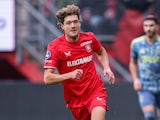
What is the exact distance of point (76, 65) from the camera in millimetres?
8805

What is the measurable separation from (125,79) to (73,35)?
5.81 m

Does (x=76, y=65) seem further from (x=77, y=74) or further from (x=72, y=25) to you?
(x=77, y=74)

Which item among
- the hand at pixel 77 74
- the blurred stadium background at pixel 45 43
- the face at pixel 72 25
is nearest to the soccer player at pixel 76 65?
the face at pixel 72 25

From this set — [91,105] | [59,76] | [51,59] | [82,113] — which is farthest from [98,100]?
[51,59]

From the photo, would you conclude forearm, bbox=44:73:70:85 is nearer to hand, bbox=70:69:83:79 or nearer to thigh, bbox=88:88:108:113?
hand, bbox=70:69:83:79

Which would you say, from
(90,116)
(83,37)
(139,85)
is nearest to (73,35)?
(83,37)

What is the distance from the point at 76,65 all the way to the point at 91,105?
0.56m

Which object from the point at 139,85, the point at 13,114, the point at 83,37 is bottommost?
the point at 13,114

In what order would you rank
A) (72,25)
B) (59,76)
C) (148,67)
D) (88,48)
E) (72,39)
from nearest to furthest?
(59,76)
(72,25)
(72,39)
(88,48)
(148,67)

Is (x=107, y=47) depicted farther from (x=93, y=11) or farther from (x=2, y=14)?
(x=2, y=14)

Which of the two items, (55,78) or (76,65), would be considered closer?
(55,78)

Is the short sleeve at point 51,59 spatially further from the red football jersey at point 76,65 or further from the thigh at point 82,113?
the thigh at point 82,113

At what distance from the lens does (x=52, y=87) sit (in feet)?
46.9

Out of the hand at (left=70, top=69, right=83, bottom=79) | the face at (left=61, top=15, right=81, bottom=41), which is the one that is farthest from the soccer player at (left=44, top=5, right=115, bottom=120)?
the hand at (left=70, top=69, right=83, bottom=79)
